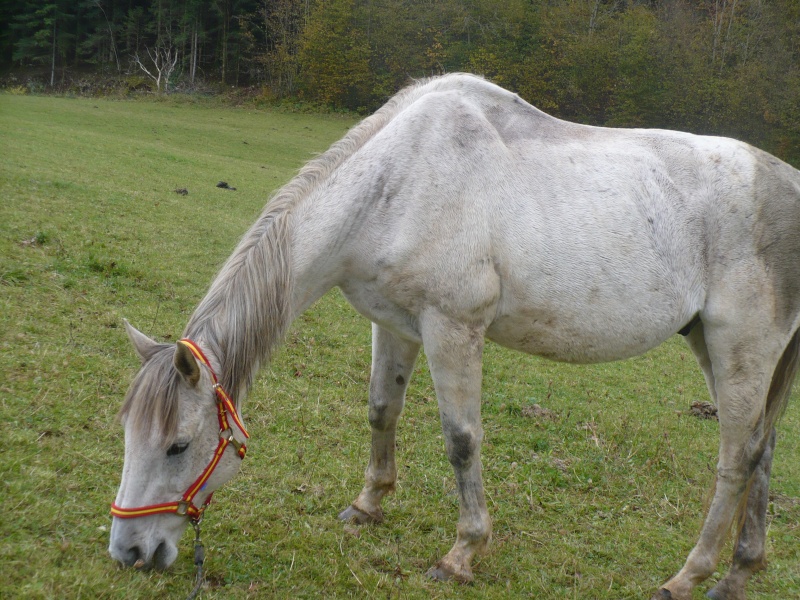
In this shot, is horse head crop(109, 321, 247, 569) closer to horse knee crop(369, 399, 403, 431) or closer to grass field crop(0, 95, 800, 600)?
grass field crop(0, 95, 800, 600)

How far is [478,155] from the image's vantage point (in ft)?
11.8

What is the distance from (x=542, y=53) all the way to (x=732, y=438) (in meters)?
35.3

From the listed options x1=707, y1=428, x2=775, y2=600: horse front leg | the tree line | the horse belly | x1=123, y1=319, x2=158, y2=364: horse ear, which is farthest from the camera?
the tree line

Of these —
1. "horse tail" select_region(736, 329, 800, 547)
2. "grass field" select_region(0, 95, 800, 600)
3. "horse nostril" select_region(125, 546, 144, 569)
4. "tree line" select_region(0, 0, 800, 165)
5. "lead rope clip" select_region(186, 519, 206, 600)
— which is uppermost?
"tree line" select_region(0, 0, 800, 165)

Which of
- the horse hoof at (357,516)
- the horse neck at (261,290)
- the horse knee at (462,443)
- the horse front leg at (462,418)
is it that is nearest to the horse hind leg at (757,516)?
the horse front leg at (462,418)

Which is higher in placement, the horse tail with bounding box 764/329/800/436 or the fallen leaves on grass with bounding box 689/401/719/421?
the horse tail with bounding box 764/329/800/436

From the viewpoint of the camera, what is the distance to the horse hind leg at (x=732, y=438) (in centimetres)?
364

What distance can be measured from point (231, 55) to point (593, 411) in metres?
45.1

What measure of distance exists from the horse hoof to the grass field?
70 mm

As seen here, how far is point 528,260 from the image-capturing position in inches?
137

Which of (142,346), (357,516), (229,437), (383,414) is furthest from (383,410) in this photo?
(142,346)

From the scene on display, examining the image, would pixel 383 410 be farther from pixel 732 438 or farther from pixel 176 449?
pixel 732 438

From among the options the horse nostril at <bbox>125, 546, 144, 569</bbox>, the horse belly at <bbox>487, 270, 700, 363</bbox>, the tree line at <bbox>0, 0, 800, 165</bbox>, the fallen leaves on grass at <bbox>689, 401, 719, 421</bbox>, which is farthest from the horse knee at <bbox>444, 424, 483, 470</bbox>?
the tree line at <bbox>0, 0, 800, 165</bbox>

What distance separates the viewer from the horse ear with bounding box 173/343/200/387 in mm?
2709
